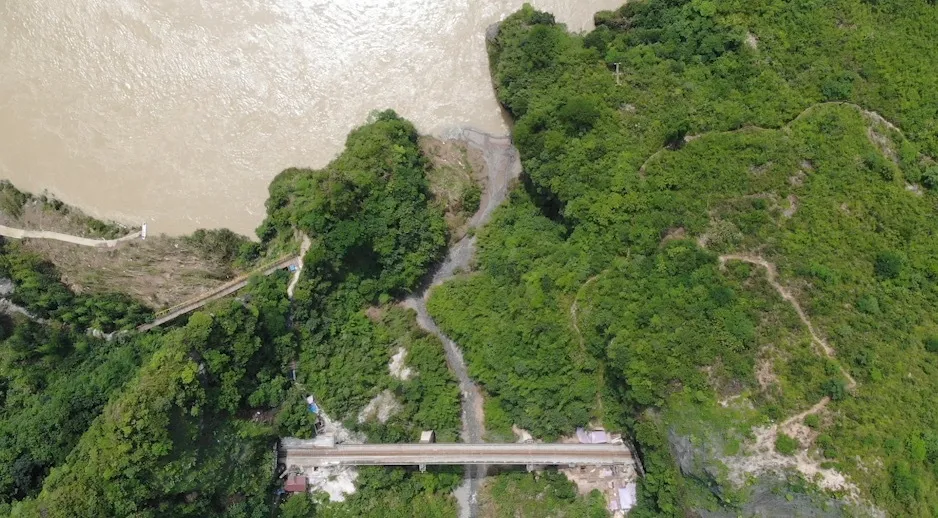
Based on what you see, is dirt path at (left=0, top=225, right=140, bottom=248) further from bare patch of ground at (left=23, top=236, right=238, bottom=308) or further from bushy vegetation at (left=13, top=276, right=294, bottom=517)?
bushy vegetation at (left=13, top=276, right=294, bottom=517)

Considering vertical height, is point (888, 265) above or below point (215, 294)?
below

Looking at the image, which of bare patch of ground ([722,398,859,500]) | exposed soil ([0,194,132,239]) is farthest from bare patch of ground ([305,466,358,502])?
bare patch of ground ([722,398,859,500])

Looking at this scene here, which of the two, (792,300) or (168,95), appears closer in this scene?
(792,300)

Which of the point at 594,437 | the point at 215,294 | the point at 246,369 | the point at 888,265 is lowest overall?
the point at 594,437

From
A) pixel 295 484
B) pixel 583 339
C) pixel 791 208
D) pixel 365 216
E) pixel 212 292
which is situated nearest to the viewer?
pixel 791 208

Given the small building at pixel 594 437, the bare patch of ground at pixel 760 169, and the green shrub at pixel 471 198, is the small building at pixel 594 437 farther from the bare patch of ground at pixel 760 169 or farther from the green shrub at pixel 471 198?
the bare patch of ground at pixel 760 169

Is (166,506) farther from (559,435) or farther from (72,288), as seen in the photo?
(559,435)

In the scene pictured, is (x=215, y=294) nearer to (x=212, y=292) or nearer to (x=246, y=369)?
(x=212, y=292)

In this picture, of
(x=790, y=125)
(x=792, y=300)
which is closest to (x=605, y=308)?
(x=792, y=300)
